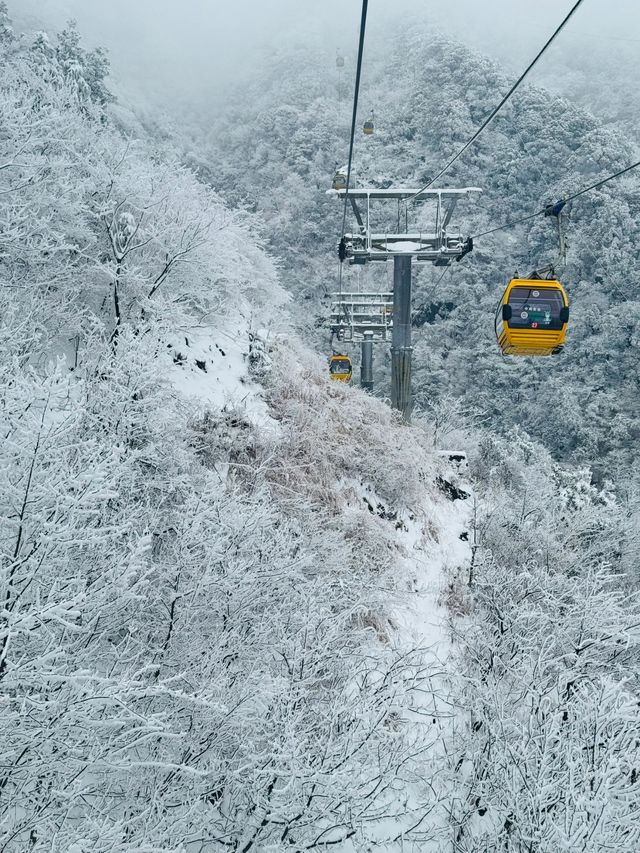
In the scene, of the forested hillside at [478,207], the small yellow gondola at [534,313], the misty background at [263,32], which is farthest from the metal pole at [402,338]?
the misty background at [263,32]

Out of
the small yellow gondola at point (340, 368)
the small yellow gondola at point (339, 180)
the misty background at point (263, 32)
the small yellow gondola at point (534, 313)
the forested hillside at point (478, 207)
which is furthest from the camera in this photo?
the misty background at point (263, 32)

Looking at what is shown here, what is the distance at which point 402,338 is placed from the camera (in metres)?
15.2

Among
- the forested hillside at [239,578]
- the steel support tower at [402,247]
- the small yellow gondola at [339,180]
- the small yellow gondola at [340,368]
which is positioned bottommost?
the forested hillside at [239,578]

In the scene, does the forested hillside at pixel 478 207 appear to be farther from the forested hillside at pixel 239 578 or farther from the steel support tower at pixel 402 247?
the steel support tower at pixel 402 247

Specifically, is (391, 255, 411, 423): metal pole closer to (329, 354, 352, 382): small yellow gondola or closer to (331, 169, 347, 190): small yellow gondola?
(331, 169, 347, 190): small yellow gondola

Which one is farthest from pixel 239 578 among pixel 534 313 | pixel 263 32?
pixel 263 32

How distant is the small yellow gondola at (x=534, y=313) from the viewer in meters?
9.49

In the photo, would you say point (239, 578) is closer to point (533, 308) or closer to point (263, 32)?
point (533, 308)

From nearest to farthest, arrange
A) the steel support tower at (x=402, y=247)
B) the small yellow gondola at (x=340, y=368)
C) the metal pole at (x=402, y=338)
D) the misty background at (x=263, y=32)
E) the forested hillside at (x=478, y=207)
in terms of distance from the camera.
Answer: the steel support tower at (x=402, y=247), the metal pole at (x=402, y=338), the small yellow gondola at (x=340, y=368), the forested hillside at (x=478, y=207), the misty background at (x=263, y=32)

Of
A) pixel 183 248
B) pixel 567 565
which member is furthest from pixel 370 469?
pixel 183 248

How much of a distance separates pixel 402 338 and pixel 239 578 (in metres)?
10.1

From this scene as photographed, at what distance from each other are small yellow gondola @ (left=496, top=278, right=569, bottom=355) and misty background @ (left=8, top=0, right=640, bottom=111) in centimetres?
6447

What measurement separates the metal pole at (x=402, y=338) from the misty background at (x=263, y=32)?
194 ft

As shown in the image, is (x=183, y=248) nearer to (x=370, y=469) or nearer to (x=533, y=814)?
(x=370, y=469)
